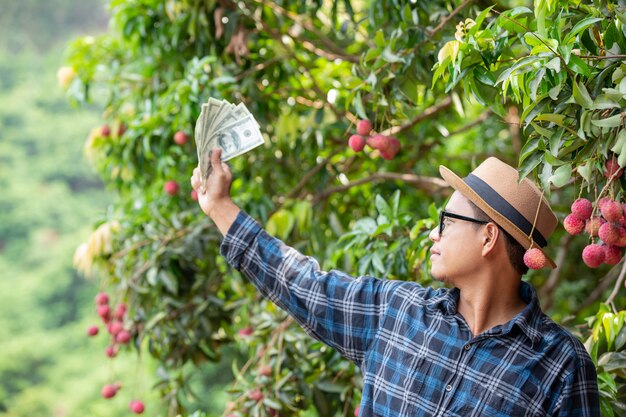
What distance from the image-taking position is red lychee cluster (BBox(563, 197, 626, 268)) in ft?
4.49

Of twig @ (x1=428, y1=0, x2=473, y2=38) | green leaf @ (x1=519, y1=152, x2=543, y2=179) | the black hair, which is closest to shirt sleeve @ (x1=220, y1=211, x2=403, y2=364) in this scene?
the black hair

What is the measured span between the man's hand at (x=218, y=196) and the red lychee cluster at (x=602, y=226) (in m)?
0.65

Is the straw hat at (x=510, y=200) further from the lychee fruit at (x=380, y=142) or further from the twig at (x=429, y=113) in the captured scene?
the twig at (x=429, y=113)

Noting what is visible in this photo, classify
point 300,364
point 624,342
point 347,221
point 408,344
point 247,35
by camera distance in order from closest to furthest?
1. point 408,344
2. point 624,342
3. point 300,364
4. point 247,35
5. point 347,221

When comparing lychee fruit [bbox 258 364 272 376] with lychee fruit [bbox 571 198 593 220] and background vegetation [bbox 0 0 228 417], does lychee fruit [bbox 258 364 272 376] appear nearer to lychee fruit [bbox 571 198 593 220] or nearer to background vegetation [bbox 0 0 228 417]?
lychee fruit [bbox 571 198 593 220]

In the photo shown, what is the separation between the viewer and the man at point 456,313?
55.6 inches

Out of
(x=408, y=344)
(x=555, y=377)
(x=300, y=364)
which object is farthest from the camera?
(x=300, y=364)

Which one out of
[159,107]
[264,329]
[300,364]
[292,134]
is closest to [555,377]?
[300,364]

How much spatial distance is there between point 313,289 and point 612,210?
1.92ft

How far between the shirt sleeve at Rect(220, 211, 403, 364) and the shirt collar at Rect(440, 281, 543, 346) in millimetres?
123

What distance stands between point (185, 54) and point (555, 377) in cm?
199

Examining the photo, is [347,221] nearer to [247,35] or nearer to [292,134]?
[292,134]

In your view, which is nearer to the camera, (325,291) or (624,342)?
(325,291)

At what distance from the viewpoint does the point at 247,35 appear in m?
2.78
